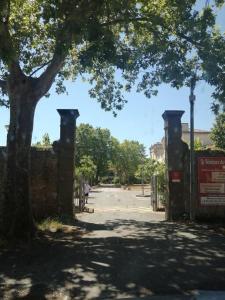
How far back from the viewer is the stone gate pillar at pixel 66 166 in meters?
18.5

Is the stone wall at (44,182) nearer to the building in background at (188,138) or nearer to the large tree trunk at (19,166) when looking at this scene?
the large tree trunk at (19,166)

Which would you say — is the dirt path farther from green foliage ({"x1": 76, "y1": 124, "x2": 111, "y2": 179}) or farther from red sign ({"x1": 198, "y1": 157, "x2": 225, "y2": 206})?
green foliage ({"x1": 76, "y1": 124, "x2": 111, "y2": 179})

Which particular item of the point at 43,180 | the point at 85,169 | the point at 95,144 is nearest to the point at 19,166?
the point at 43,180

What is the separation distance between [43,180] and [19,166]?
5.39 meters

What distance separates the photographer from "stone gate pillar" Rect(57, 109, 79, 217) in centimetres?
1852

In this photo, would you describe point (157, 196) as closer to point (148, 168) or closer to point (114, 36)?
point (114, 36)

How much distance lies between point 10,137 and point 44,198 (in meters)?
5.58

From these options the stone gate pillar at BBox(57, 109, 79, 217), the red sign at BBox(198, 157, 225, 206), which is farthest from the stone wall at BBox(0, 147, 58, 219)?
the red sign at BBox(198, 157, 225, 206)

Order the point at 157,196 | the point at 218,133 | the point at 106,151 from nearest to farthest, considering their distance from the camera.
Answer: the point at 157,196 < the point at 218,133 < the point at 106,151

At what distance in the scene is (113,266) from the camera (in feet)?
29.4

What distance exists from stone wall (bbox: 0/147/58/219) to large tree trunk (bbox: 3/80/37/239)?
5011 millimetres

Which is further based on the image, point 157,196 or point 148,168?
point 148,168

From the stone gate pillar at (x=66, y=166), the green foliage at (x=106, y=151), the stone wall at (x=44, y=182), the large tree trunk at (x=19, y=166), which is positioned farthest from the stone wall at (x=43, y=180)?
the green foliage at (x=106, y=151)

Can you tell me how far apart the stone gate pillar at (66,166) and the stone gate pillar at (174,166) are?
3.69 m
